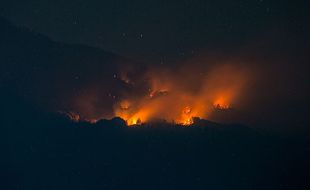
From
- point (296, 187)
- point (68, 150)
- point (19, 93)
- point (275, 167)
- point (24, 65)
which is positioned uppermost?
point (24, 65)

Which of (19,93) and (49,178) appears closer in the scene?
(49,178)

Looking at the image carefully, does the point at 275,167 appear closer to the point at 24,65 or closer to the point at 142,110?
the point at 142,110

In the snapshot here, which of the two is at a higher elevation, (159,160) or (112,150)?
(112,150)

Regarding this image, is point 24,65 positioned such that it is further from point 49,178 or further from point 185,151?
point 185,151

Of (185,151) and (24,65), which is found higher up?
(24,65)

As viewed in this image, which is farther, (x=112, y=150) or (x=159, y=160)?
(x=112, y=150)

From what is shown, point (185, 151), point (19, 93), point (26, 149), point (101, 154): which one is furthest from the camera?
point (19, 93)

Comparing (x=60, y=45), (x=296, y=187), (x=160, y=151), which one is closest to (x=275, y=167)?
(x=296, y=187)

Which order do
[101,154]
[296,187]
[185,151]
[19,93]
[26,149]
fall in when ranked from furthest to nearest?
[19,93] < [26,149] < [101,154] < [185,151] < [296,187]

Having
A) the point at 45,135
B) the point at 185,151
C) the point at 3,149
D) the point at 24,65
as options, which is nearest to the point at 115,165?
the point at 185,151

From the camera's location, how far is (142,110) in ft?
151

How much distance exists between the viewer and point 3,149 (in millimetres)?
53438

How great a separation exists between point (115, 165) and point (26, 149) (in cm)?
1616

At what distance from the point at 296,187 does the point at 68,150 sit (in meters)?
31.2
